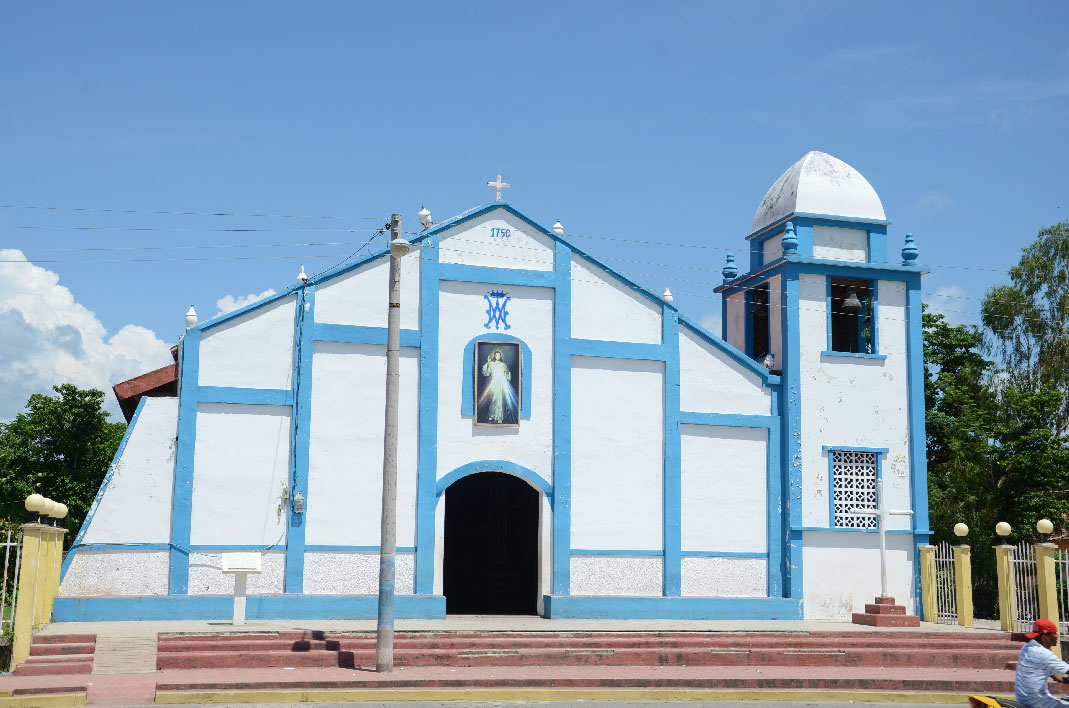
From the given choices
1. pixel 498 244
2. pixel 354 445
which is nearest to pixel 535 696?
pixel 354 445

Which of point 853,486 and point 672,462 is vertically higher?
point 672,462

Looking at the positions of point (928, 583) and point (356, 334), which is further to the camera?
point (928, 583)

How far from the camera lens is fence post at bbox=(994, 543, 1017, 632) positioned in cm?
1828

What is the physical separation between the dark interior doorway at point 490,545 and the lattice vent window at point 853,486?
5.79 m

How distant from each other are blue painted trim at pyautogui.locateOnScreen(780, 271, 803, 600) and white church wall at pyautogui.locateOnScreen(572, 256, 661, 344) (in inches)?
102

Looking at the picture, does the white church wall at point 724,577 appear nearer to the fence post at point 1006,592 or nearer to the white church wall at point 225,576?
the fence post at point 1006,592

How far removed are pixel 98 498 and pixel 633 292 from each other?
32.7ft

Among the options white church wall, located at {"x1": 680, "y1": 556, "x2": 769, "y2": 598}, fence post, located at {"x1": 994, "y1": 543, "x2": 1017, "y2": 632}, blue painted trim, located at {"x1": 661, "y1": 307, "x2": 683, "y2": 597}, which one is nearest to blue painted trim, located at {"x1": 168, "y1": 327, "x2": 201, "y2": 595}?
blue painted trim, located at {"x1": 661, "y1": 307, "x2": 683, "y2": 597}

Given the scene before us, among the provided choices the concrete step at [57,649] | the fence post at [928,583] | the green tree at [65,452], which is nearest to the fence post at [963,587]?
the fence post at [928,583]

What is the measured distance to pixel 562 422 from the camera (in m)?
19.7

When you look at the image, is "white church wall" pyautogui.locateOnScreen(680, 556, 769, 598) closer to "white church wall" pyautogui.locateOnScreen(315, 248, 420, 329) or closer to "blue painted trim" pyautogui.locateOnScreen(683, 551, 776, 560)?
"blue painted trim" pyautogui.locateOnScreen(683, 551, 776, 560)

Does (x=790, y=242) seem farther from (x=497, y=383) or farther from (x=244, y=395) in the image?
(x=244, y=395)

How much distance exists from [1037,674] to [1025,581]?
32.0 ft

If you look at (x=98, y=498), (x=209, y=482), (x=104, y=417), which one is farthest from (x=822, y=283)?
(x=104, y=417)
